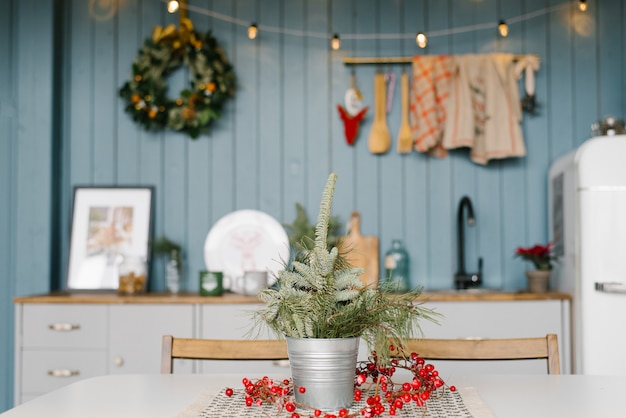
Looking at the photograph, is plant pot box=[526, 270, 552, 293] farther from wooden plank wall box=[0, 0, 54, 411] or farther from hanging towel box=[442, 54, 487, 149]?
wooden plank wall box=[0, 0, 54, 411]

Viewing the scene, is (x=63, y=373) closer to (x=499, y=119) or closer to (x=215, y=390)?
(x=215, y=390)

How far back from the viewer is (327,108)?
3.57m

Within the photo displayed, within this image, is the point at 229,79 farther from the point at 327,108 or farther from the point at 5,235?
the point at 5,235

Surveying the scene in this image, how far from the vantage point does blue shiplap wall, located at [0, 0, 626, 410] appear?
3521 mm

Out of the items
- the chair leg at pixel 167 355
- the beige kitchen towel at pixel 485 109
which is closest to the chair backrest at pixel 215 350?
the chair leg at pixel 167 355

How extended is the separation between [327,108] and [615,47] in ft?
4.60

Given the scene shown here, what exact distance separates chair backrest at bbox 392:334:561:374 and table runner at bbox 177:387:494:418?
324mm

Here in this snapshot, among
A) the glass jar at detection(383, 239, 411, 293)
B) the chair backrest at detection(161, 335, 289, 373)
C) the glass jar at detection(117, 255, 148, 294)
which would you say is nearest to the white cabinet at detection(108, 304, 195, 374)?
the glass jar at detection(117, 255, 148, 294)

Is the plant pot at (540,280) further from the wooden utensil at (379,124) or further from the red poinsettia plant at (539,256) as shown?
the wooden utensil at (379,124)

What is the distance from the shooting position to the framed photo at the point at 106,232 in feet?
11.4

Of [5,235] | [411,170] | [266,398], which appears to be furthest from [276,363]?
[266,398]

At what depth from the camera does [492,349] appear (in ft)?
5.82

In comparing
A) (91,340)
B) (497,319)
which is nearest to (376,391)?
(497,319)

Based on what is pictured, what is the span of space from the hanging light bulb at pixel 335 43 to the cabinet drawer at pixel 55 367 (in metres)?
1.71
